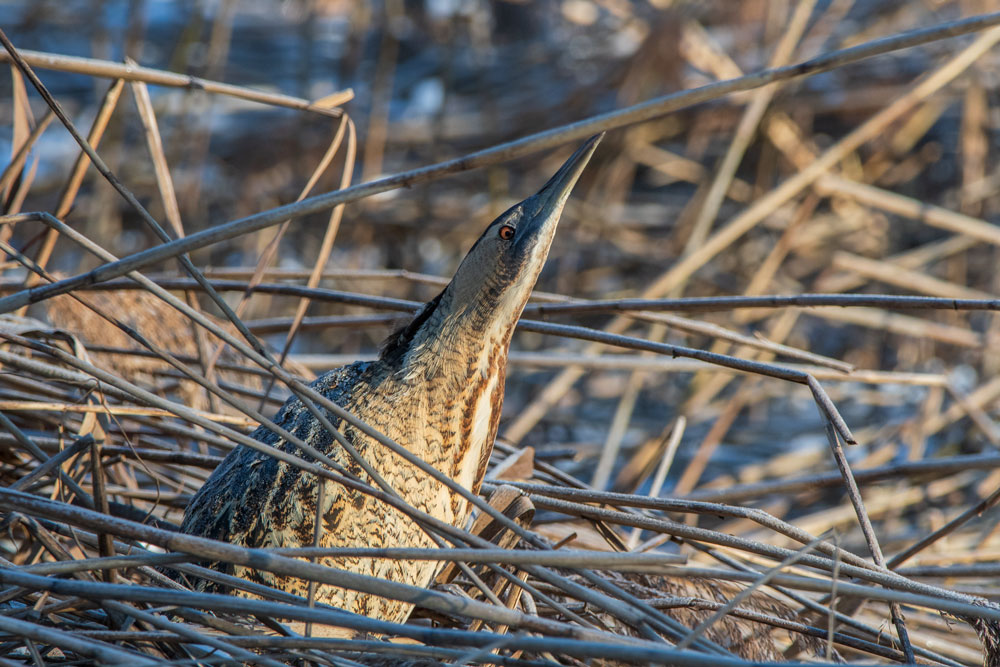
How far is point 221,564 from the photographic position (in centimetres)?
143

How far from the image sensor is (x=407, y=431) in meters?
1.44

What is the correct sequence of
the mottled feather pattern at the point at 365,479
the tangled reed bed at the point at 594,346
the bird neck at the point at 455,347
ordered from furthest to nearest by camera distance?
1. the bird neck at the point at 455,347
2. the mottled feather pattern at the point at 365,479
3. the tangled reed bed at the point at 594,346

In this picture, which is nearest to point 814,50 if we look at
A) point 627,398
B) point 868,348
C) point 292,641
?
point 868,348

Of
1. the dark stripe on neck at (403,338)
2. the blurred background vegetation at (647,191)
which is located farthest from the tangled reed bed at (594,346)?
the dark stripe on neck at (403,338)

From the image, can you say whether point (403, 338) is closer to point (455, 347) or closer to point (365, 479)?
point (455, 347)

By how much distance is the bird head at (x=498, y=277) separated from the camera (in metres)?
1.50

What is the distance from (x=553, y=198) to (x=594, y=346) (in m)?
1.70

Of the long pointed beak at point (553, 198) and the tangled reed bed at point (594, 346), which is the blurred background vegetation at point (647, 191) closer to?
the tangled reed bed at point (594, 346)

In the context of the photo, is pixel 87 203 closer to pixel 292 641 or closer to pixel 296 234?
pixel 296 234

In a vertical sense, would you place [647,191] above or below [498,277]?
above

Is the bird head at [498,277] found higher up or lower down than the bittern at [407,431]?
higher up

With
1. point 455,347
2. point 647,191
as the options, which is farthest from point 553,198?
point 647,191

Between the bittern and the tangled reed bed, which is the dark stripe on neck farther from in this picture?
the tangled reed bed

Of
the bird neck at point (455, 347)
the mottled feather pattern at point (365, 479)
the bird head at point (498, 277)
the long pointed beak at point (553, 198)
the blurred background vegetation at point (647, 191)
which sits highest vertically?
the blurred background vegetation at point (647, 191)
